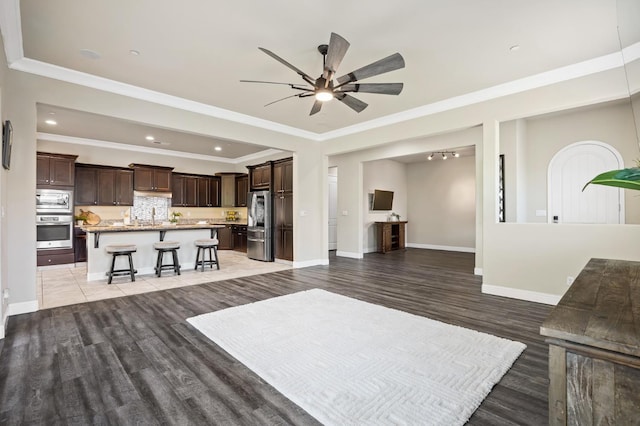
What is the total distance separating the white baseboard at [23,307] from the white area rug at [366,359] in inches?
80.6

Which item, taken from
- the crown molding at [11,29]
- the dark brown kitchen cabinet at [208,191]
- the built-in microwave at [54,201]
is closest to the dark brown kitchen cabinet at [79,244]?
the built-in microwave at [54,201]

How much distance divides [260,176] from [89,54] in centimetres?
467

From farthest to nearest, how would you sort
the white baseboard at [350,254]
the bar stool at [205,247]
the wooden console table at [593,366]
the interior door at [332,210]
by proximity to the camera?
the interior door at [332,210], the white baseboard at [350,254], the bar stool at [205,247], the wooden console table at [593,366]

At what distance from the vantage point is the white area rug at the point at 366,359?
183 cm

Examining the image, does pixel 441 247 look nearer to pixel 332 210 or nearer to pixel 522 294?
pixel 332 210

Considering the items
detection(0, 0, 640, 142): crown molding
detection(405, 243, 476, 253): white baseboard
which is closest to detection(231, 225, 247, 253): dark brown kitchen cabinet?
detection(0, 0, 640, 142): crown molding

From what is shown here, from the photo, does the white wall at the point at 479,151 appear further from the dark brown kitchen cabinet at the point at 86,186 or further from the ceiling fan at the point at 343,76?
the dark brown kitchen cabinet at the point at 86,186

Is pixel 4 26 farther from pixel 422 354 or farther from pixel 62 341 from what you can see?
pixel 422 354

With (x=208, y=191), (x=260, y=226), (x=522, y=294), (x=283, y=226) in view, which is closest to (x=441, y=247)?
(x=283, y=226)

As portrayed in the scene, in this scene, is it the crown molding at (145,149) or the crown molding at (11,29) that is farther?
the crown molding at (145,149)

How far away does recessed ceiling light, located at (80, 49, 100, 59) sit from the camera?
133 inches

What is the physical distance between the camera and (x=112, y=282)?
16.8ft

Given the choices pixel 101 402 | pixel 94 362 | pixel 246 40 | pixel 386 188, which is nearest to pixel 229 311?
pixel 94 362

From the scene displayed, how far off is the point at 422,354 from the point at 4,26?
479cm
